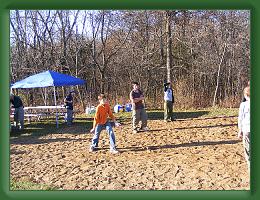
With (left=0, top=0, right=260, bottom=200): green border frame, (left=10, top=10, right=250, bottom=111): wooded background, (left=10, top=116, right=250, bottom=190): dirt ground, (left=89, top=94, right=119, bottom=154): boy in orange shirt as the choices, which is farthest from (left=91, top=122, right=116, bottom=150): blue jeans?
(left=10, top=10, right=250, bottom=111): wooded background

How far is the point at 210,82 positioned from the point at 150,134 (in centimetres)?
924

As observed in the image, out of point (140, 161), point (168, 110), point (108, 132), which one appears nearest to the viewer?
point (140, 161)

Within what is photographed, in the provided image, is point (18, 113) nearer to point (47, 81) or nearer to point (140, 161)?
point (47, 81)

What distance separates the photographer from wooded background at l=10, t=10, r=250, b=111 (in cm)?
1855

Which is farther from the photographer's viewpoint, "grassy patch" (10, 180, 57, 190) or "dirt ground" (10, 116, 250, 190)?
"dirt ground" (10, 116, 250, 190)

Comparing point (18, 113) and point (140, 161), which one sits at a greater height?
point (18, 113)

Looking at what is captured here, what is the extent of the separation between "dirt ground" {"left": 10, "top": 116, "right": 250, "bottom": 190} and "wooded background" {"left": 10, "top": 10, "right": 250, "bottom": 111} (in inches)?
293

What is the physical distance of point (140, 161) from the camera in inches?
295

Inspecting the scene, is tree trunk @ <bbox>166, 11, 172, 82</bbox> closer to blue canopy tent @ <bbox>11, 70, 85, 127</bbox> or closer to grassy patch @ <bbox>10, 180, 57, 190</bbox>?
blue canopy tent @ <bbox>11, 70, 85, 127</bbox>

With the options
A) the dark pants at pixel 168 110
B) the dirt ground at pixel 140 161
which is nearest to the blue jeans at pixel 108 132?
the dirt ground at pixel 140 161

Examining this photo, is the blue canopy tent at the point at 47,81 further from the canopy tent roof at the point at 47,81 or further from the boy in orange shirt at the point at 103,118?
the boy in orange shirt at the point at 103,118

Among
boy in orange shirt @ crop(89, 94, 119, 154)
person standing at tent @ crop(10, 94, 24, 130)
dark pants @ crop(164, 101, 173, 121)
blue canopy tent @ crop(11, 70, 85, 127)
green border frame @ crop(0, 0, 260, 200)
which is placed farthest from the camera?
blue canopy tent @ crop(11, 70, 85, 127)
